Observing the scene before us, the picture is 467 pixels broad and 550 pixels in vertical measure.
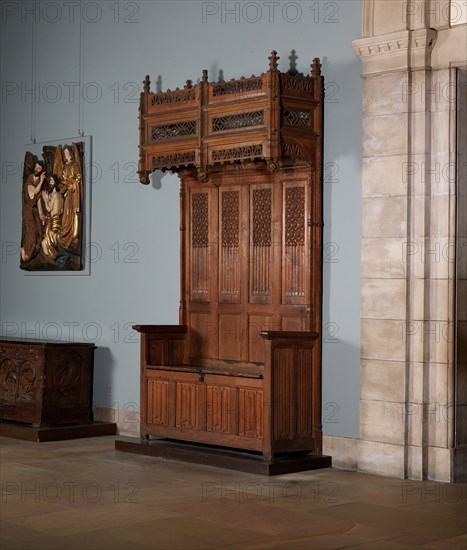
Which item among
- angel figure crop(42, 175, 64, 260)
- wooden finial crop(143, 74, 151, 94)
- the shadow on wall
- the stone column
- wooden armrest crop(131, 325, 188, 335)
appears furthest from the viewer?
angel figure crop(42, 175, 64, 260)

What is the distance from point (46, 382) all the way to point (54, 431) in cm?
53

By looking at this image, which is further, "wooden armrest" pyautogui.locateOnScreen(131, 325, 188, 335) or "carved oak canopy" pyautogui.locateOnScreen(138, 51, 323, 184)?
"wooden armrest" pyautogui.locateOnScreen(131, 325, 188, 335)

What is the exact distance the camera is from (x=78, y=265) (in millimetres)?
11703

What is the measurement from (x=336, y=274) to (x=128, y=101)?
3.37m

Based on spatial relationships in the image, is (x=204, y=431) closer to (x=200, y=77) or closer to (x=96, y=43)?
(x=200, y=77)

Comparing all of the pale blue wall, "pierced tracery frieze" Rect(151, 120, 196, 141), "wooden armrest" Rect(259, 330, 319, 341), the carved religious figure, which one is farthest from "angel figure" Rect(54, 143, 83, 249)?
"wooden armrest" Rect(259, 330, 319, 341)

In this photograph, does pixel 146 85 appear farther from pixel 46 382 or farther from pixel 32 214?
pixel 46 382

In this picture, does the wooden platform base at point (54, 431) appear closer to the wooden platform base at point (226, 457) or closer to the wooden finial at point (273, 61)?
the wooden platform base at point (226, 457)

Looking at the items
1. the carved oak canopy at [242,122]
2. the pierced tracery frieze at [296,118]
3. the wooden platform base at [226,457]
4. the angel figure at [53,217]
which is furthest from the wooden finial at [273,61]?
the angel figure at [53,217]

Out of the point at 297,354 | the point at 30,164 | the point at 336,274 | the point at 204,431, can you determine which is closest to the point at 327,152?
the point at 336,274

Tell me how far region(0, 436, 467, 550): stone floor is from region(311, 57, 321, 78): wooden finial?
3.42 metres

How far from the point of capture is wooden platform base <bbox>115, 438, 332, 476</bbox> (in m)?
8.72

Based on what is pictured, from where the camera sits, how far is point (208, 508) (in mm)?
7277

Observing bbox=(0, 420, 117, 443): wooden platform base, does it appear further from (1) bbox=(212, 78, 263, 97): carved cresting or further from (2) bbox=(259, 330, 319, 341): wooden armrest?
(1) bbox=(212, 78, 263, 97): carved cresting
